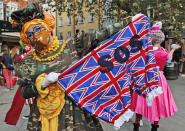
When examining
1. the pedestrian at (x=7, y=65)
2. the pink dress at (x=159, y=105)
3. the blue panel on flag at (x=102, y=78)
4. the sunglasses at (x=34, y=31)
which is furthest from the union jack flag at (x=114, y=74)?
the pedestrian at (x=7, y=65)

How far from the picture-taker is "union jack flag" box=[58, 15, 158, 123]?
1.68 meters

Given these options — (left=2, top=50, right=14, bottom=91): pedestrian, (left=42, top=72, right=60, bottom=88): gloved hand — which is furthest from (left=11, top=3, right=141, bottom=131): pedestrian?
(left=2, top=50, right=14, bottom=91): pedestrian

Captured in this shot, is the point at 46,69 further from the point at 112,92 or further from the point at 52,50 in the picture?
the point at 112,92

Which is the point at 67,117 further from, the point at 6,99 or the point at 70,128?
the point at 6,99

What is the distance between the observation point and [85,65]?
172 cm

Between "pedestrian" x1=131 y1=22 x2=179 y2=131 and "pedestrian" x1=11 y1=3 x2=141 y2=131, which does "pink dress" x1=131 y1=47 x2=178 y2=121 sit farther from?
"pedestrian" x1=11 y1=3 x2=141 y2=131

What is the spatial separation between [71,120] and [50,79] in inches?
16.8

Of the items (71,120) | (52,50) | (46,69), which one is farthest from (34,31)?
(71,120)

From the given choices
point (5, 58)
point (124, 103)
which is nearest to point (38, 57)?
point (124, 103)

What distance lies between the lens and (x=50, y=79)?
1.59m

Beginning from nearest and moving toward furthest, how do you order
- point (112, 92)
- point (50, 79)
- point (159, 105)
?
point (50, 79) < point (112, 92) < point (159, 105)

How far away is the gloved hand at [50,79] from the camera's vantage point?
62.7 inches

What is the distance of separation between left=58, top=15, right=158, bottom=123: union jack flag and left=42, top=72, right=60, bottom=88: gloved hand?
0.22 feet

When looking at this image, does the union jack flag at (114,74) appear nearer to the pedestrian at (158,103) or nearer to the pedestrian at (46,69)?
the pedestrian at (46,69)
